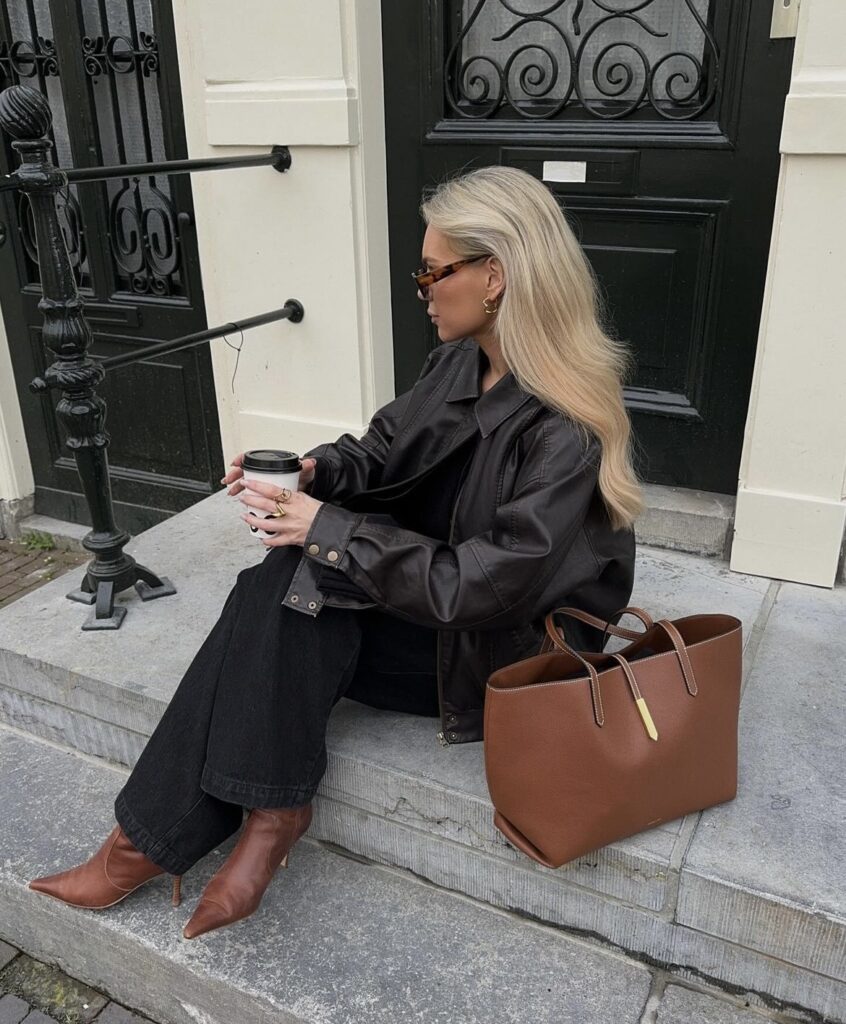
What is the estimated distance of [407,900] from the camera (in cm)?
202

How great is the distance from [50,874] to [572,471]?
149cm

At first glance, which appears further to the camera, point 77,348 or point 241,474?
point 77,348

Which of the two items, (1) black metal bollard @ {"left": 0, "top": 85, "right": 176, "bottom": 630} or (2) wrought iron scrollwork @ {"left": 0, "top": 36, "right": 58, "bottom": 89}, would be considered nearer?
(1) black metal bollard @ {"left": 0, "top": 85, "right": 176, "bottom": 630}

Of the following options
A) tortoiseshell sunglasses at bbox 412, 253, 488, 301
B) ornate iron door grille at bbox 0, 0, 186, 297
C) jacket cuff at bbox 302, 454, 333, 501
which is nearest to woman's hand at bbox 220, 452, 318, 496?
jacket cuff at bbox 302, 454, 333, 501

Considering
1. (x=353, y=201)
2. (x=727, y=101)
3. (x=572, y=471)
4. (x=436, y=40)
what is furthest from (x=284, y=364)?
(x=572, y=471)

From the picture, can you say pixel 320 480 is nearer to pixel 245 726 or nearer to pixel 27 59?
pixel 245 726

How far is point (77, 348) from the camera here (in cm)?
238

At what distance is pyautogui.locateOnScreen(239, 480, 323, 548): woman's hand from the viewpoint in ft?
5.86

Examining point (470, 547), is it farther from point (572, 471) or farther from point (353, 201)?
point (353, 201)

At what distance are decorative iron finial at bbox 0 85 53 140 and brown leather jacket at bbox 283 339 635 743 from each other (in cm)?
117

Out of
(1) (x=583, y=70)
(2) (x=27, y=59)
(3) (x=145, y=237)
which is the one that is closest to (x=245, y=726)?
(1) (x=583, y=70)

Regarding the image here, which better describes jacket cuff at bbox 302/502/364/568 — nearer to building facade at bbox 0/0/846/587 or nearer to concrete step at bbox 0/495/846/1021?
concrete step at bbox 0/495/846/1021

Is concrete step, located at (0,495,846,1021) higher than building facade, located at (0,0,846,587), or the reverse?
building facade, located at (0,0,846,587)

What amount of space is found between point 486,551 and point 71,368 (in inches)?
51.0
